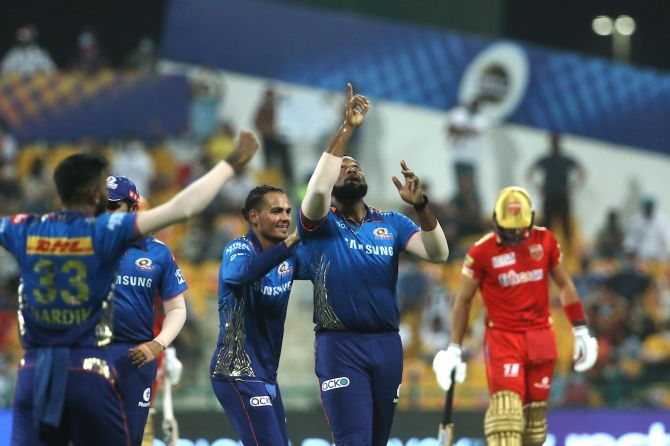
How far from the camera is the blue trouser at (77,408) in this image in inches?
227

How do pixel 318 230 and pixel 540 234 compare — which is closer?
pixel 318 230

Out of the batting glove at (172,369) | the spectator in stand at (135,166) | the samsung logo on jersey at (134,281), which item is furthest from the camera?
the spectator in stand at (135,166)

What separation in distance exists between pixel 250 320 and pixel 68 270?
86.9 inches

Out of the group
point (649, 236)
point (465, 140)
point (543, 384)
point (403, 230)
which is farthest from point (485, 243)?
point (465, 140)

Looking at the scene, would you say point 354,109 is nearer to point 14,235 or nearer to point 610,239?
point 14,235

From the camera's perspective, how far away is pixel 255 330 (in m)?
7.80

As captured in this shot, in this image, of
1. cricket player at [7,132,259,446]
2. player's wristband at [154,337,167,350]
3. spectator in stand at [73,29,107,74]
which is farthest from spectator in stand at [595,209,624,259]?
cricket player at [7,132,259,446]

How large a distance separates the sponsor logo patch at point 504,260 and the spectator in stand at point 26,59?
14.0 m

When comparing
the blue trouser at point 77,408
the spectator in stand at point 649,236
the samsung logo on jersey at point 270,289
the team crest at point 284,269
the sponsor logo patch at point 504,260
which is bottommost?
the blue trouser at point 77,408

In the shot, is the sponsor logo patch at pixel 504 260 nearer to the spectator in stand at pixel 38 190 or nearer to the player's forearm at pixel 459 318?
the player's forearm at pixel 459 318

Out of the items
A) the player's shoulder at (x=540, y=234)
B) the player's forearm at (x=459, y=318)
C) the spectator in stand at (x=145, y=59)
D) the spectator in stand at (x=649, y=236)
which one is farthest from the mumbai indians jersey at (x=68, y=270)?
the spectator in stand at (x=145, y=59)

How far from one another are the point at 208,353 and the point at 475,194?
6109 mm

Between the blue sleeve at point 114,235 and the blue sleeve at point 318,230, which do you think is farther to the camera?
the blue sleeve at point 318,230

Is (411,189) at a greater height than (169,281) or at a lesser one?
greater
